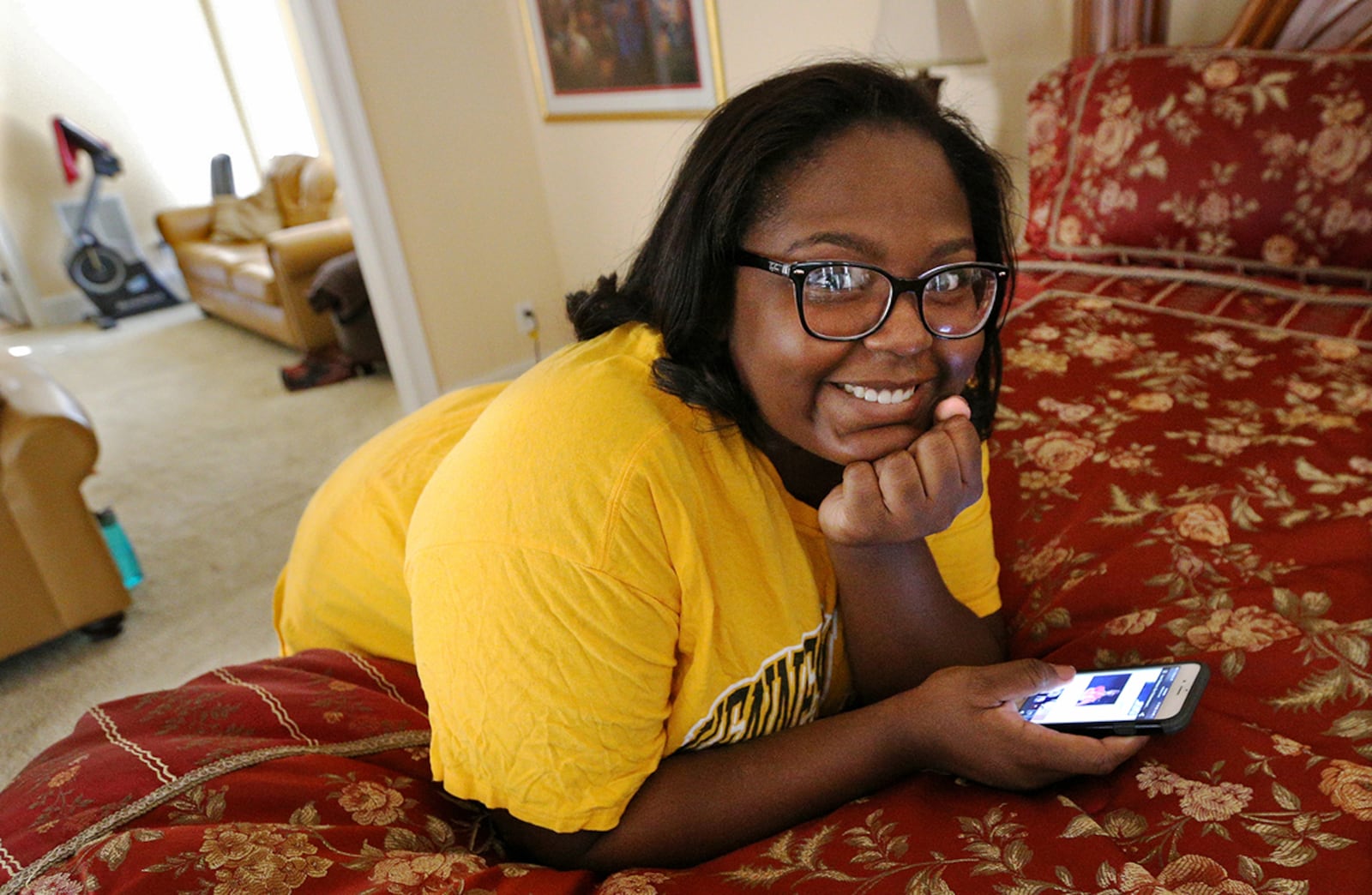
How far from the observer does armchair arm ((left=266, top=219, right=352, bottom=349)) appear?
4.02m

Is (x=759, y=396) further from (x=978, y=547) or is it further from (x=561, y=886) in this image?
(x=561, y=886)

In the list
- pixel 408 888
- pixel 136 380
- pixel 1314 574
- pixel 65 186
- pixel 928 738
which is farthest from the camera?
pixel 65 186

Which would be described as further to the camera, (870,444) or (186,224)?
(186,224)

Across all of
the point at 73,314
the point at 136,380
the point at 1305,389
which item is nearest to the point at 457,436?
the point at 1305,389

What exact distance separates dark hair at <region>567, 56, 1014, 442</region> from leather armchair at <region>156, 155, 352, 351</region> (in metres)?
3.55

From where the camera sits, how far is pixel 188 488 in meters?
2.98

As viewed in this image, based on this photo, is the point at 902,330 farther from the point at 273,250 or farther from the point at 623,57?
the point at 273,250

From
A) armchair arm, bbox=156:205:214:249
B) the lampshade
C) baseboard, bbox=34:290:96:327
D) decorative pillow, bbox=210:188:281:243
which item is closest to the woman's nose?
the lampshade

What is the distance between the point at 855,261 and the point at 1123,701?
44 centimetres

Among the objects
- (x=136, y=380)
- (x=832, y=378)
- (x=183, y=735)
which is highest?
(x=832, y=378)

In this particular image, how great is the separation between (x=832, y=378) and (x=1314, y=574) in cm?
56

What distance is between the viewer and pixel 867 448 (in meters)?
0.78

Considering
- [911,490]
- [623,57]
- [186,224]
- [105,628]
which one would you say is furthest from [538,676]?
A: [186,224]

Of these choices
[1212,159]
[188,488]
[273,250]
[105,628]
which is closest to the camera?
[1212,159]
